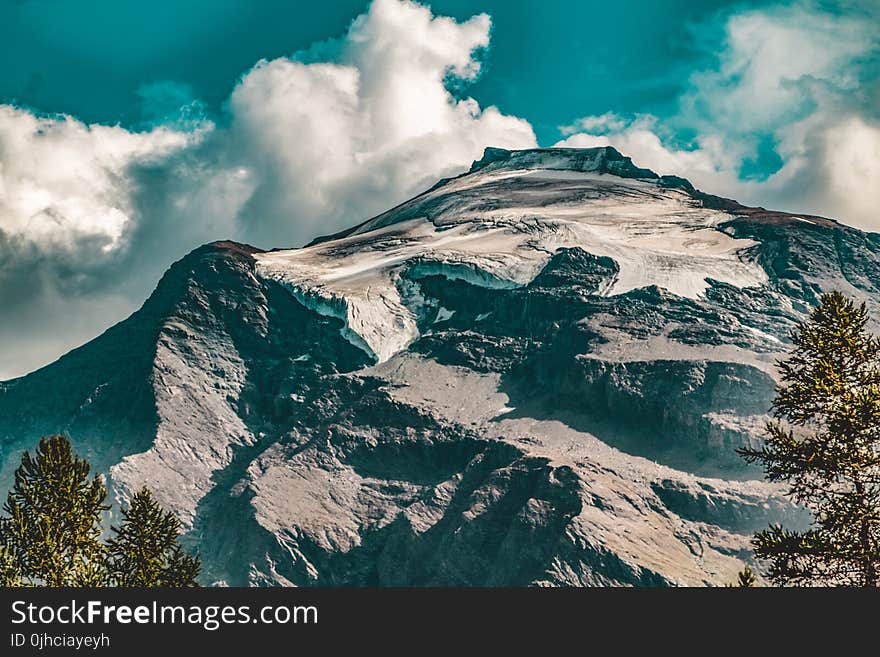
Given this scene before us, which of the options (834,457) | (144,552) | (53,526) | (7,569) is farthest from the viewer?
(144,552)

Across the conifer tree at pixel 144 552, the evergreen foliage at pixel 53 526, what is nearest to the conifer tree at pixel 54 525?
the evergreen foliage at pixel 53 526

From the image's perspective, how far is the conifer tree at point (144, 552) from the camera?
6375 centimetres

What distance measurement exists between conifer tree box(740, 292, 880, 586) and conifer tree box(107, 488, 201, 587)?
40.5 meters

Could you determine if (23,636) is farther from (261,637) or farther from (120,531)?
(120,531)

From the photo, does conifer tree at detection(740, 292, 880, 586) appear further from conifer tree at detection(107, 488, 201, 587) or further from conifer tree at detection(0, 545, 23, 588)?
conifer tree at detection(107, 488, 201, 587)

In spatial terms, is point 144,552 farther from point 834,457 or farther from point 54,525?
point 834,457

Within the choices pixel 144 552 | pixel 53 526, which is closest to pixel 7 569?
pixel 53 526

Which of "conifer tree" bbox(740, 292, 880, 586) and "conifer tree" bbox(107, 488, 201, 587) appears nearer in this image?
"conifer tree" bbox(740, 292, 880, 586)

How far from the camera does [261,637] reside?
24625 mm

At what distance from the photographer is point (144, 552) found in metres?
65.1

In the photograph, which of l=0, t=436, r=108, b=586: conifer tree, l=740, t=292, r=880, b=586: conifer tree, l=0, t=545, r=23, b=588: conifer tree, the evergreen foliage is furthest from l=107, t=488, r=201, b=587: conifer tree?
l=740, t=292, r=880, b=586: conifer tree

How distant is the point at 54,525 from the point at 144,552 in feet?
33.9

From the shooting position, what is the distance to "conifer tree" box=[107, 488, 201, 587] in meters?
63.8

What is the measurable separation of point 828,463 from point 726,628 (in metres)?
11.6
